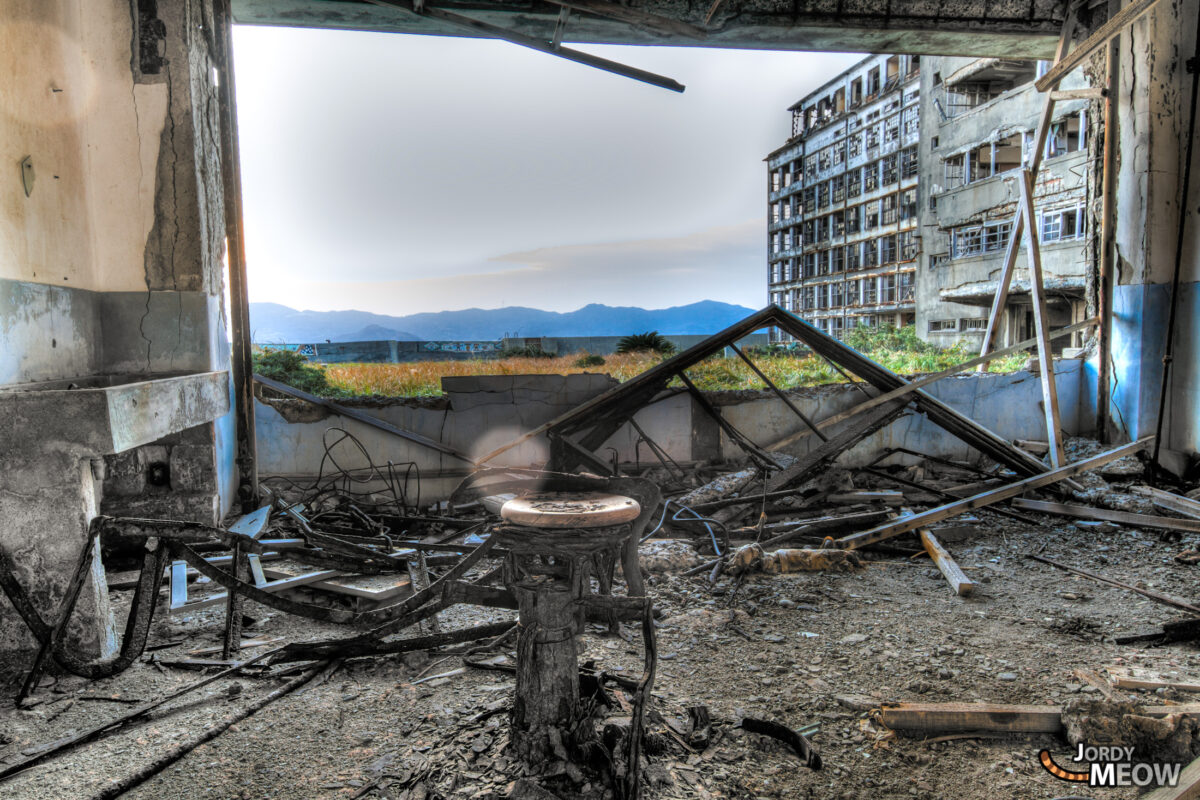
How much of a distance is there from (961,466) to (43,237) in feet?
30.9

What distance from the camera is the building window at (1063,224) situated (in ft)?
75.4

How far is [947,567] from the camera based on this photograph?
16.1 feet

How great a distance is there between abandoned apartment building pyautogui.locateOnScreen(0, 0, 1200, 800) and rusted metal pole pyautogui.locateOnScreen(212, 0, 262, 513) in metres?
0.04

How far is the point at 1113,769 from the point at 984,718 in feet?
1.45

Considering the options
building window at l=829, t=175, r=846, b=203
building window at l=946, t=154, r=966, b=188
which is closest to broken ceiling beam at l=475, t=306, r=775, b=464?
building window at l=946, t=154, r=966, b=188

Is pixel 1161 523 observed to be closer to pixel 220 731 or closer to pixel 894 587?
pixel 894 587

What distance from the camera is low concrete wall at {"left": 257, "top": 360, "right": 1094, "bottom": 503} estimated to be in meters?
7.09

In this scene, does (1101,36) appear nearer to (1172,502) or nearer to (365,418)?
(1172,502)

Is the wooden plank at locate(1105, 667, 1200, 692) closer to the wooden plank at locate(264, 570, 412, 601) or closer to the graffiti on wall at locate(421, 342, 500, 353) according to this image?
the wooden plank at locate(264, 570, 412, 601)

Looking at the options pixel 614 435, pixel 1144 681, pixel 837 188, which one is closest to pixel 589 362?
pixel 614 435

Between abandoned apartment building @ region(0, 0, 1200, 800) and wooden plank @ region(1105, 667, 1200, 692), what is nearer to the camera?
abandoned apartment building @ region(0, 0, 1200, 800)

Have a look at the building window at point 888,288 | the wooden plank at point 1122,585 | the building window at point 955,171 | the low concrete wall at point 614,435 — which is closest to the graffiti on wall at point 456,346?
the low concrete wall at point 614,435

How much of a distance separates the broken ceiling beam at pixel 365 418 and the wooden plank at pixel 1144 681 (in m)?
5.85

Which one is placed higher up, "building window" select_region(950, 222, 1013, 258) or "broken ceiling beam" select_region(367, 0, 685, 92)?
"building window" select_region(950, 222, 1013, 258)
